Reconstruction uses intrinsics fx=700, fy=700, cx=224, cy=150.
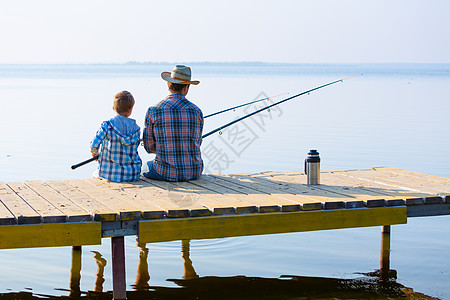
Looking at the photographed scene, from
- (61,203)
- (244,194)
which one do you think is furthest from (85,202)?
(244,194)

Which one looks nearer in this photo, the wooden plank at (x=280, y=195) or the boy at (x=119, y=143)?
the wooden plank at (x=280, y=195)

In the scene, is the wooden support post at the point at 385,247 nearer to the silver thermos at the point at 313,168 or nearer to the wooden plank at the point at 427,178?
the wooden plank at the point at 427,178

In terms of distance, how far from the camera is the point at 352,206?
519cm

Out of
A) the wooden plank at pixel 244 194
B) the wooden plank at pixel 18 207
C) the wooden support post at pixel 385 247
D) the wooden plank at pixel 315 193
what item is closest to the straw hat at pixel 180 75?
the wooden plank at pixel 244 194

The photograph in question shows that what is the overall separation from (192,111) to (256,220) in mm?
1239

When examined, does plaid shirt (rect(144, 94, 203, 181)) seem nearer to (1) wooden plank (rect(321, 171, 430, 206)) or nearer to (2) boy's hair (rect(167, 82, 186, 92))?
(2) boy's hair (rect(167, 82, 186, 92))

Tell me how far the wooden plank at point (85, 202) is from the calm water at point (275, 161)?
855mm

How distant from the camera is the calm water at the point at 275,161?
625 cm

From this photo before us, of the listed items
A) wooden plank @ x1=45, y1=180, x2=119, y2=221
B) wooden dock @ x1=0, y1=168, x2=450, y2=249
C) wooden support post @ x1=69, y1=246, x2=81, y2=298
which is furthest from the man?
wooden support post @ x1=69, y1=246, x2=81, y2=298

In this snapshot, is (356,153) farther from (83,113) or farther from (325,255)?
(83,113)

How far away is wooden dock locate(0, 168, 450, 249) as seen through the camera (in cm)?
455

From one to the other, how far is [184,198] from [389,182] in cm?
200

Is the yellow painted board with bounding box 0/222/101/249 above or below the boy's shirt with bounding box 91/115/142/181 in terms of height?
below

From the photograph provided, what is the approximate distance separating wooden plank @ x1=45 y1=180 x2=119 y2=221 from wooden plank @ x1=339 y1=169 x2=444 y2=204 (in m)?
2.44
